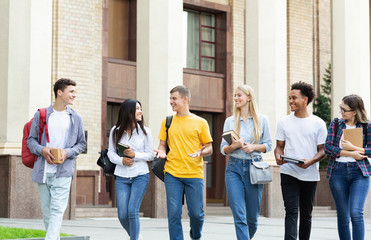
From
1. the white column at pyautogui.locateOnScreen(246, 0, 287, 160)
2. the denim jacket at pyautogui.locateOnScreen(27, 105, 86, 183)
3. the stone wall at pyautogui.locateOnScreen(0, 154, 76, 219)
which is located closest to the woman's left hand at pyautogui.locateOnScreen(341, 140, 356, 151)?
the denim jacket at pyautogui.locateOnScreen(27, 105, 86, 183)

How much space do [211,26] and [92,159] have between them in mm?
7212

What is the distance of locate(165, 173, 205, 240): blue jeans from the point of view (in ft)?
27.1

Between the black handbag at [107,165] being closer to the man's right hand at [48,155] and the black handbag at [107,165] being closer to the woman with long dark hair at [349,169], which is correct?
the man's right hand at [48,155]

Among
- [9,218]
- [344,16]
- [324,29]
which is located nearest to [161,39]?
[9,218]

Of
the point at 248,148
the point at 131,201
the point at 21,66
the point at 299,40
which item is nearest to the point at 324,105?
the point at 299,40

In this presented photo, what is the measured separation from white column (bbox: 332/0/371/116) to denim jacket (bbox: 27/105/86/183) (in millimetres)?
13753

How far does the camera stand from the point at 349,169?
27.3 ft

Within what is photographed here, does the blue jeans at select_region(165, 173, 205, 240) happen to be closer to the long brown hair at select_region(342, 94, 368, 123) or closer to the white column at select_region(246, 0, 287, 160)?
the long brown hair at select_region(342, 94, 368, 123)

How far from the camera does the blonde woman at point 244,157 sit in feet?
26.9

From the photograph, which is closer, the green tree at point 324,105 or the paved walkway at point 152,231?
the paved walkway at point 152,231

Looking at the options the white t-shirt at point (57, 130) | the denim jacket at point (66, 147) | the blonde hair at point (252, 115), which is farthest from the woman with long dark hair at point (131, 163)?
the blonde hair at point (252, 115)

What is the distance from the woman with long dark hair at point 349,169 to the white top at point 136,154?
2.22 m

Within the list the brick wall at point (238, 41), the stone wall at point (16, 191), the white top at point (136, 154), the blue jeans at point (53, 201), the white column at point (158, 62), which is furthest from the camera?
the brick wall at point (238, 41)

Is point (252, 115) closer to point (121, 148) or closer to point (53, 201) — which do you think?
point (121, 148)
